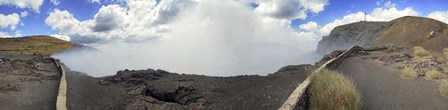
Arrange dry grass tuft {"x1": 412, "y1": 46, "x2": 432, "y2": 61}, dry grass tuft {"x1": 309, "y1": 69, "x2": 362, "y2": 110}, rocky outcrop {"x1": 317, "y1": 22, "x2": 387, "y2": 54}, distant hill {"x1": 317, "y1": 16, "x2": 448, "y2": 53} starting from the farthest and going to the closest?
rocky outcrop {"x1": 317, "y1": 22, "x2": 387, "y2": 54}
distant hill {"x1": 317, "y1": 16, "x2": 448, "y2": 53}
dry grass tuft {"x1": 412, "y1": 46, "x2": 432, "y2": 61}
dry grass tuft {"x1": 309, "y1": 69, "x2": 362, "y2": 110}

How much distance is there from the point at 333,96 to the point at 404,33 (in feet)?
186

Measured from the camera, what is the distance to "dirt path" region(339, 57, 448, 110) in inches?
583

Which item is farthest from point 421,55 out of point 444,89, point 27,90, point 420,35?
point 27,90

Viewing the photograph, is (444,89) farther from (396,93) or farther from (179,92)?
(179,92)

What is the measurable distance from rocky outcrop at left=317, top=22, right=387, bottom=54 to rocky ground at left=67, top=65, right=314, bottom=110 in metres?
67.6

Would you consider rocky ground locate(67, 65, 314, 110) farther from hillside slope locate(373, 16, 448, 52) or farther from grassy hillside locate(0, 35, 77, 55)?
grassy hillside locate(0, 35, 77, 55)

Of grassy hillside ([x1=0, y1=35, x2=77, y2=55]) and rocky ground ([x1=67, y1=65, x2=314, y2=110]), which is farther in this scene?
grassy hillside ([x1=0, y1=35, x2=77, y2=55])

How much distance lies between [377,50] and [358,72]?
76.7ft

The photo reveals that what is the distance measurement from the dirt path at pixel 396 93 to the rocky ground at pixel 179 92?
315cm

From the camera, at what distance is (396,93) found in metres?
17.2

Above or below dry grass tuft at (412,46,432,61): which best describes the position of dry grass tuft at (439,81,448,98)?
below

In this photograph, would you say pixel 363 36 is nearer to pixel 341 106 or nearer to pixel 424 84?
pixel 424 84

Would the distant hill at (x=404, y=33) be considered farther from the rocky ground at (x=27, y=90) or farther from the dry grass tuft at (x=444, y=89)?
the rocky ground at (x=27, y=90)

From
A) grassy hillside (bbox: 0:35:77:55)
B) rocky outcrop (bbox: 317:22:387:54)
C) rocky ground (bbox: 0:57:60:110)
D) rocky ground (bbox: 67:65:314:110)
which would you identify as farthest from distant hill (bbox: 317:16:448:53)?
grassy hillside (bbox: 0:35:77:55)
